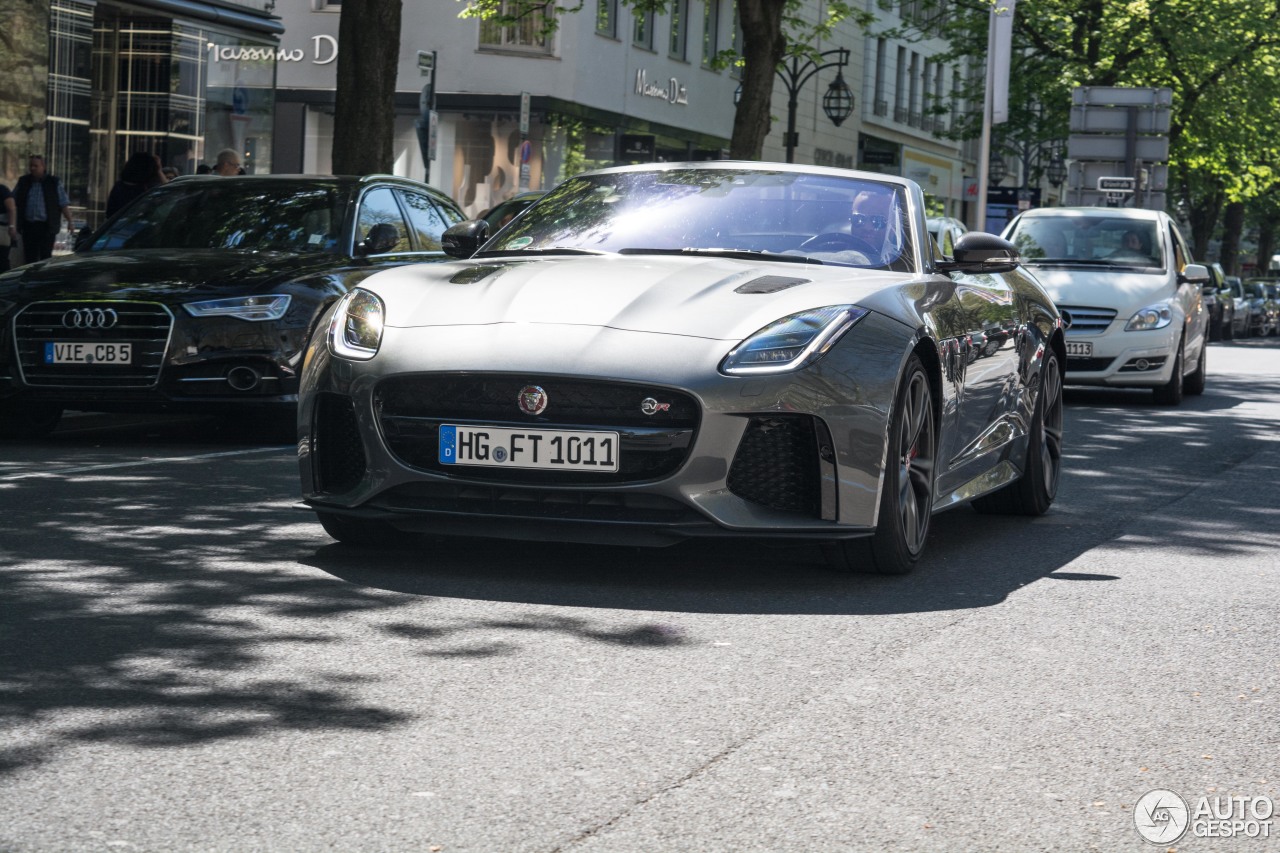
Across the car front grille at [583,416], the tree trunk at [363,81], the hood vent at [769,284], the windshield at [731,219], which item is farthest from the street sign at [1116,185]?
the car front grille at [583,416]

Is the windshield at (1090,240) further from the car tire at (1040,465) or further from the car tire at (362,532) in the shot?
the car tire at (362,532)

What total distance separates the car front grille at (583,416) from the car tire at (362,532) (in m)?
0.74

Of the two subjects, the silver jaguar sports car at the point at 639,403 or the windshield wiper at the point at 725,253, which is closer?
the silver jaguar sports car at the point at 639,403


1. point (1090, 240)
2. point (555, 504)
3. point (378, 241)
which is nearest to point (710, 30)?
point (1090, 240)

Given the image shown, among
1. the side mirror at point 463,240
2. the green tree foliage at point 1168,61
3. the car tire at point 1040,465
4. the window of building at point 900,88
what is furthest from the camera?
the window of building at point 900,88

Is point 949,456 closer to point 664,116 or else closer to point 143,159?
point 143,159

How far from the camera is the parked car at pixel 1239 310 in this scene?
4566 cm

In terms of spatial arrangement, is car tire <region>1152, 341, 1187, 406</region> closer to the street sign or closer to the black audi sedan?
the black audi sedan

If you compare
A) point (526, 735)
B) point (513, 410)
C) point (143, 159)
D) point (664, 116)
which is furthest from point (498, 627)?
point (664, 116)

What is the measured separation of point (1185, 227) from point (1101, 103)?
7149cm

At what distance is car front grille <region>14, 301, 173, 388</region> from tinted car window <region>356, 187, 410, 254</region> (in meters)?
1.76

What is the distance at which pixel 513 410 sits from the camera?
612 cm

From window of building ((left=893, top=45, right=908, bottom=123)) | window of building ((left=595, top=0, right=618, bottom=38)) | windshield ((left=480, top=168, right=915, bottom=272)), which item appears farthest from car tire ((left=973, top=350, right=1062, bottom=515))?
window of building ((left=893, top=45, right=908, bottom=123))

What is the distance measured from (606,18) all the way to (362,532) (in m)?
35.4
